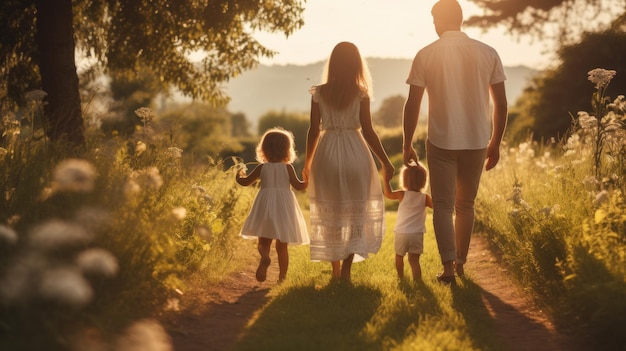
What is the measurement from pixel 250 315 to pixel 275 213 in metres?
1.37

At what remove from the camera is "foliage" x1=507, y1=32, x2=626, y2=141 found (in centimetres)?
2108

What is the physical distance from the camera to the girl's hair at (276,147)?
24.3 feet

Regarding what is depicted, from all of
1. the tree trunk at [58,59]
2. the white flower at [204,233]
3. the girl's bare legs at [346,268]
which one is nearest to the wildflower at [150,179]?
the white flower at [204,233]

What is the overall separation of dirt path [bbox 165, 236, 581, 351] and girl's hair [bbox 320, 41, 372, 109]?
195 centimetres

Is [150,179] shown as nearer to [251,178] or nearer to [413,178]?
[251,178]

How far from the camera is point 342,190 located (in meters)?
7.04

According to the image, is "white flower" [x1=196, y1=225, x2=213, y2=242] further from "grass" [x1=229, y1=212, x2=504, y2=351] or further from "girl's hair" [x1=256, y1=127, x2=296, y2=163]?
"girl's hair" [x1=256, y1=127, x2=296, y2=163]

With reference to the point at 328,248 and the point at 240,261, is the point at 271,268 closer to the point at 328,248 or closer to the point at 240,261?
the point at 240,261

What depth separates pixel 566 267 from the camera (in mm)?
6207

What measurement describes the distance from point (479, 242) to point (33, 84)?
22.8 feet

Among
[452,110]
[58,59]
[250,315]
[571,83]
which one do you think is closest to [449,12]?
[452,110]

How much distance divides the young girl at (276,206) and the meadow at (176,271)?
1.24 feet

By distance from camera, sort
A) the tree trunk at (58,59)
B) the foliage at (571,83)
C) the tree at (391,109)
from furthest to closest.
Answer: the tree at (391,109)
the foliage at (571,83)
the tree trunk at (58,59)

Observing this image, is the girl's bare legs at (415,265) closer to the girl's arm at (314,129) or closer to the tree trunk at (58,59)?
the girl's arm at (314,129)
